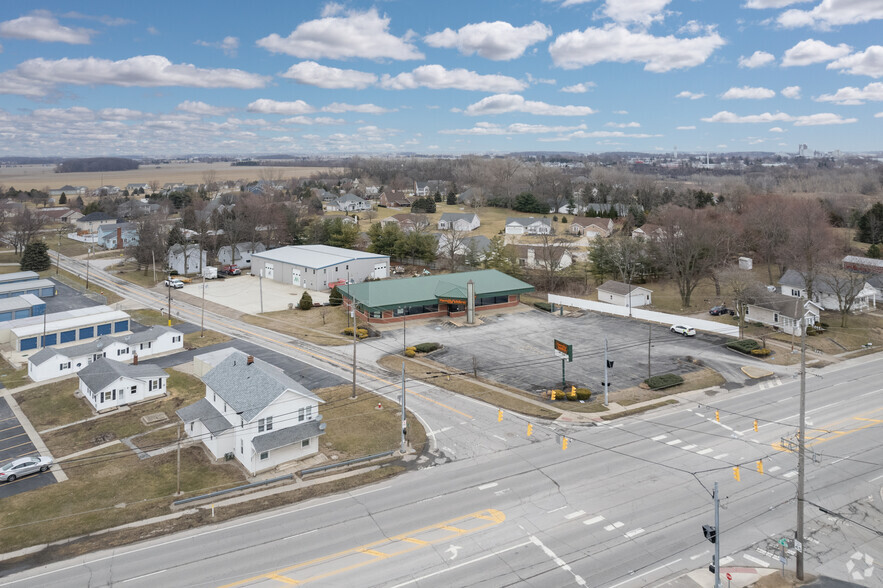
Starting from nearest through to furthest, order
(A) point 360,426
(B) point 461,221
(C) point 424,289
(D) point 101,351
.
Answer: (A) point 360,426 → (D) point 101,351 → (C) point 424,289 → (B) point 461,221

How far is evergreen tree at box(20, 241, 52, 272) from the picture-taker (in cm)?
9744

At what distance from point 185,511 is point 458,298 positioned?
138 ft

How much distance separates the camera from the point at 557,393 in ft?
141

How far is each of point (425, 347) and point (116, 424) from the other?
1057 inches

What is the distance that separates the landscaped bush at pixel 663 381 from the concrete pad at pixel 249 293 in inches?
1791

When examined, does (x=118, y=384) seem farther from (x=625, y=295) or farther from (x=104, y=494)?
(x=625, y=295)

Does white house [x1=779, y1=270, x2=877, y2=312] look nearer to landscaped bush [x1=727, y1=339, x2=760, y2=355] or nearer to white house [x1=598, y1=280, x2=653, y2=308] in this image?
white house [x1=598, y1=280, x2=653, y2=308]

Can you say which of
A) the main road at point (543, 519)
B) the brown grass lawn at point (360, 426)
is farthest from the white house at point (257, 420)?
the main road at point (543, 519)

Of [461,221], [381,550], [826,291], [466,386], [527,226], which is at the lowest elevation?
[381,550]

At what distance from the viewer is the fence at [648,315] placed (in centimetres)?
5997

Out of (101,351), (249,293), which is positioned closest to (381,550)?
(101,351)

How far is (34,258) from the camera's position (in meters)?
97.8

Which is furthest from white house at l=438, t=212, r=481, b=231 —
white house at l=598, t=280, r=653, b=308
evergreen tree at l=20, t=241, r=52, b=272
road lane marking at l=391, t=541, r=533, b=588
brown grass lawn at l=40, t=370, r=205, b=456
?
road lane marking at l=391, t=541, r=533, b=588

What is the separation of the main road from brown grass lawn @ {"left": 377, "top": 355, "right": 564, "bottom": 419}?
3.30 meters
